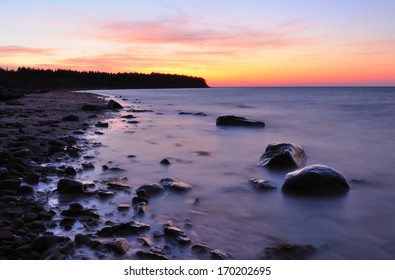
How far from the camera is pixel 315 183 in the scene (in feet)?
15.7

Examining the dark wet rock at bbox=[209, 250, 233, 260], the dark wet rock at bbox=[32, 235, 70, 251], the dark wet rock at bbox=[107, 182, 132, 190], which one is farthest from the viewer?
the dark wet rock at bbox=[107, 182, 132, 190]

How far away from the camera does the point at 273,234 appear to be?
11.9 feet

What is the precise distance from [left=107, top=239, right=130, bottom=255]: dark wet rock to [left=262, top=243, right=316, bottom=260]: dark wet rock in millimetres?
1174

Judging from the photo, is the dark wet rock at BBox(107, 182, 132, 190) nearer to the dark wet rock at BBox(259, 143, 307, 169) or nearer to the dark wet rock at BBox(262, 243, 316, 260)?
the dark wet rock at BBox(262, 243, 316, 260)

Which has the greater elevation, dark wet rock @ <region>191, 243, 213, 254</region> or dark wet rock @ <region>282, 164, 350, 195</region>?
dark wet rock @ <region>282, 164, 350, 195</region>

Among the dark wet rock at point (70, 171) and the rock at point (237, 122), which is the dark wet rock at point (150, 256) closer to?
the dark wet rock at point (70, 171)

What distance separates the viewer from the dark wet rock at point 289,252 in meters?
3.13

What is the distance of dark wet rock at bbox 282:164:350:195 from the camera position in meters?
4.79

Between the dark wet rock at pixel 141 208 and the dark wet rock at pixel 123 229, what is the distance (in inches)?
15.6

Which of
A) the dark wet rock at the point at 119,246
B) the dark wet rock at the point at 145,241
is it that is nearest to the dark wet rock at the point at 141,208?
the dark wet rock at the point at 145,241

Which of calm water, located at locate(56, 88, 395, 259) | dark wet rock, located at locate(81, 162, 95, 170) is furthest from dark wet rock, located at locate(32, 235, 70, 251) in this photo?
dark wet rock, located at locate(81, 162, 95, 170)
